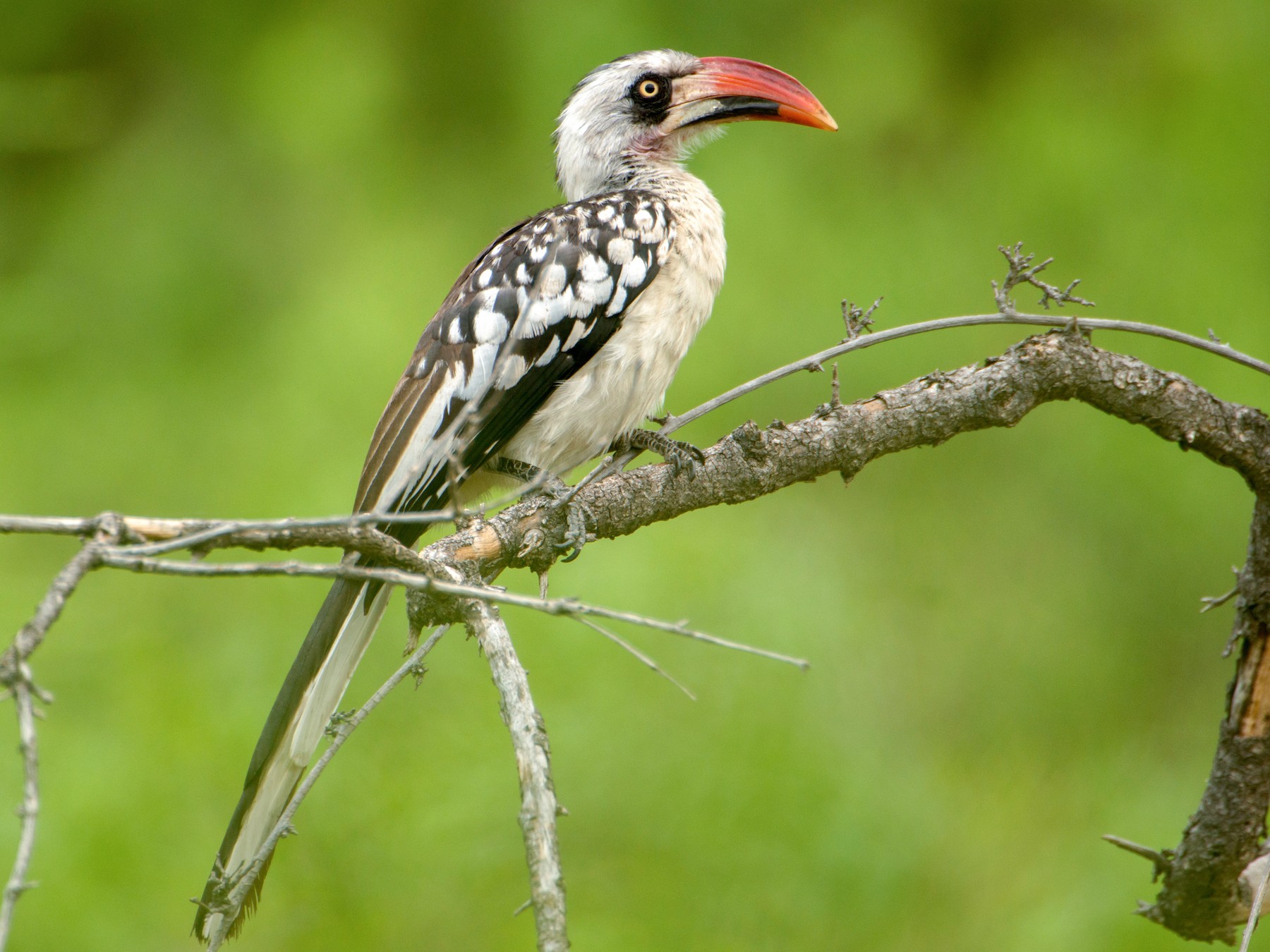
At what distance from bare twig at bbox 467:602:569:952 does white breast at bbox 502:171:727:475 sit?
0.73 metres

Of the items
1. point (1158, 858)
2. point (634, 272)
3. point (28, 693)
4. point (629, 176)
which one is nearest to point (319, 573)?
point (28, 693)

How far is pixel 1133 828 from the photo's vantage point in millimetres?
2641

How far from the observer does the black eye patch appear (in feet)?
6.54

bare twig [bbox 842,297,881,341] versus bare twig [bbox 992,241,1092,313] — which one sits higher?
bare twig [bbox 842,297,881,341]

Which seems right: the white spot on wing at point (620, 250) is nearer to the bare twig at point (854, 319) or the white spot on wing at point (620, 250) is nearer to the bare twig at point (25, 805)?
the bare twig at point (854, 319)

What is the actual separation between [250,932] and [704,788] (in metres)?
1.00

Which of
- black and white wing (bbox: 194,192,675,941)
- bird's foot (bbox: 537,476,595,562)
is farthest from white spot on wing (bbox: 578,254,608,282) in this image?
bird's foot (bbox: 537,476,595,562)

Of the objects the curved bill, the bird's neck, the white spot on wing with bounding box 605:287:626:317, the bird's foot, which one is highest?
the curved bill

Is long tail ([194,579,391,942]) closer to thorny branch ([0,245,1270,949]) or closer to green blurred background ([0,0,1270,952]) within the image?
thorny branch ([0,245,1270,949])

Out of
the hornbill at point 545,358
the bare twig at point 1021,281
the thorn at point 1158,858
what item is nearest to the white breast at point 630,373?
the hornbill at point 545,358

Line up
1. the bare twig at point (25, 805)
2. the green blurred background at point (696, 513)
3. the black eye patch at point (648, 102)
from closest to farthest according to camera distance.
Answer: the bare twig at point (25, 805), the black eye patch at point (648, 102), the green blurred background at point (696, 513)

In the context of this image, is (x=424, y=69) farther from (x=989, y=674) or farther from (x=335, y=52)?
(x=989, y=674)

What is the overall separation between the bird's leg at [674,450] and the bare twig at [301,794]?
1.78 feet

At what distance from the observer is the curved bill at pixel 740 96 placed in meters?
1.92
